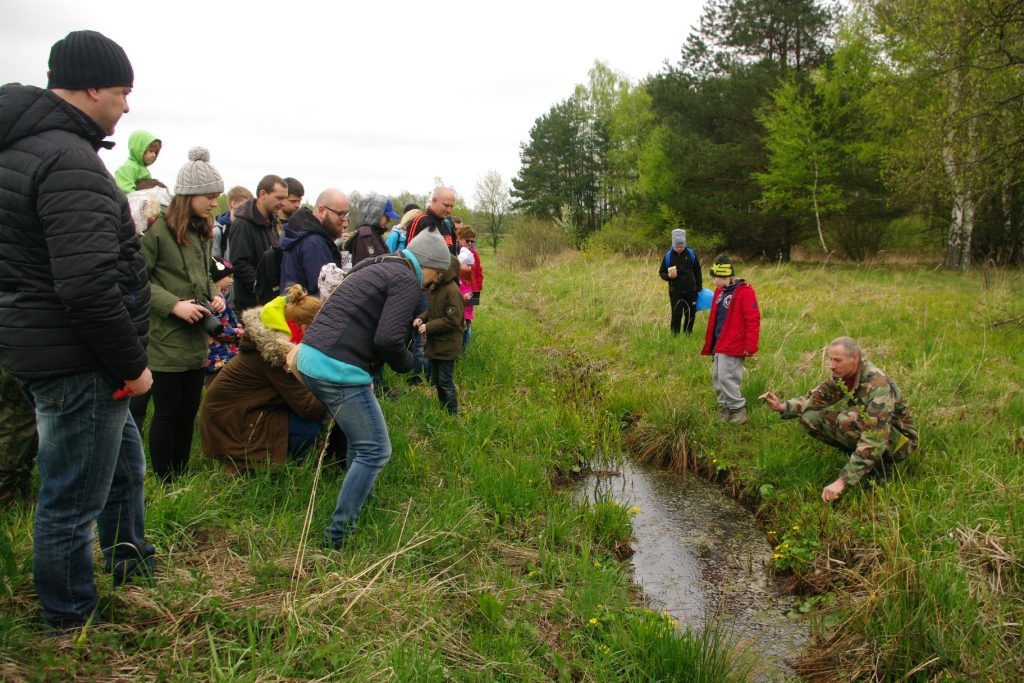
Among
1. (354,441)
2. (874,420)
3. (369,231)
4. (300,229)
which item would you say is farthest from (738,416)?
(300,229)

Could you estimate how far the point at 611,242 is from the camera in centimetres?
2789

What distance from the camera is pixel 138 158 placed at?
4340mm

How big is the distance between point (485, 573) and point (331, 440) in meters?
1.52

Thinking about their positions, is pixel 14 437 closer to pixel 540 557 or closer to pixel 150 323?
pixel 150 323

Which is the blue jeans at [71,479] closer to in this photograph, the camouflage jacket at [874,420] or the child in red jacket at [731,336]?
the camouflage jacket at [874,420]

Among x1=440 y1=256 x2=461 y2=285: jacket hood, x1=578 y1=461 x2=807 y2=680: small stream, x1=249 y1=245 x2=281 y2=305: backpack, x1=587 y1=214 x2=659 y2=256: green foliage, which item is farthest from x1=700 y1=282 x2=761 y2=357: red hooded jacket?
x1=587 y1=214 x2=659 y2=256: green foliage

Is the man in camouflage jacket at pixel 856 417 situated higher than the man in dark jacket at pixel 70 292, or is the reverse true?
the man in dark jacket at pixel 70 292

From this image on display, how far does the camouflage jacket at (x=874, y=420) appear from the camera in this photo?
412cm

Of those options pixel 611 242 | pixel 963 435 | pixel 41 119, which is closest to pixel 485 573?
pixel 41 119

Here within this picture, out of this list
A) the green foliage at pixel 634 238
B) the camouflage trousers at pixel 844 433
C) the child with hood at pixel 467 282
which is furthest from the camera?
the green foliage at pixel 634 238

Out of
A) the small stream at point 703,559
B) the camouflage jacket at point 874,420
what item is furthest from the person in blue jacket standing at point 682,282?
the camouflage jacket at point 874,420

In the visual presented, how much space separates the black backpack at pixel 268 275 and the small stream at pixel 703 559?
2.97 meters

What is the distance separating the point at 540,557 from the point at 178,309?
8.10 feet

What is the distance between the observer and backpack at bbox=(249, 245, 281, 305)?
15.5 feet
